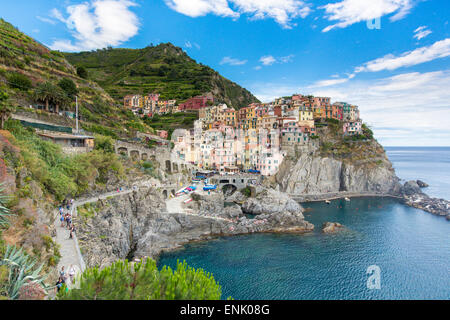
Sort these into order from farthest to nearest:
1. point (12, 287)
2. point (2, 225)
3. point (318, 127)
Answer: point (318, 127) < point (2, 225) < point (12, 287)

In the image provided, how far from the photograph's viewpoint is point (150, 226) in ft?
94.2

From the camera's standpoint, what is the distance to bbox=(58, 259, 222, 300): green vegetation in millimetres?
6480

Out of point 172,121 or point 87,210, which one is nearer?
point 87,210

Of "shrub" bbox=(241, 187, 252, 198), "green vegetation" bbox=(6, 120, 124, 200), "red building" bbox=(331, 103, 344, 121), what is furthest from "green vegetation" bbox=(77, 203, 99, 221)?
"red building" bbox=(331, 103, 344, 121)

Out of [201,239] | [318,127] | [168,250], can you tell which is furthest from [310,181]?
[168,250]

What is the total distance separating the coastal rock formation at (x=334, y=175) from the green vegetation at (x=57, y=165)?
38.7 meters

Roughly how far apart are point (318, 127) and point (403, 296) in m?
45.6

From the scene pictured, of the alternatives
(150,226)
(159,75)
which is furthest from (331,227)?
(159,75)

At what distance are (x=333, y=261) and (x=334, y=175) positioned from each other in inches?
1380

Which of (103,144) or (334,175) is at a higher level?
(103,144)

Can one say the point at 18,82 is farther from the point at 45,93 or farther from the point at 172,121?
the point at 172,121

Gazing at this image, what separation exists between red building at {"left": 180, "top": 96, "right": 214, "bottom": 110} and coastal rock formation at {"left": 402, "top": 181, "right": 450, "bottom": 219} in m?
60.4
